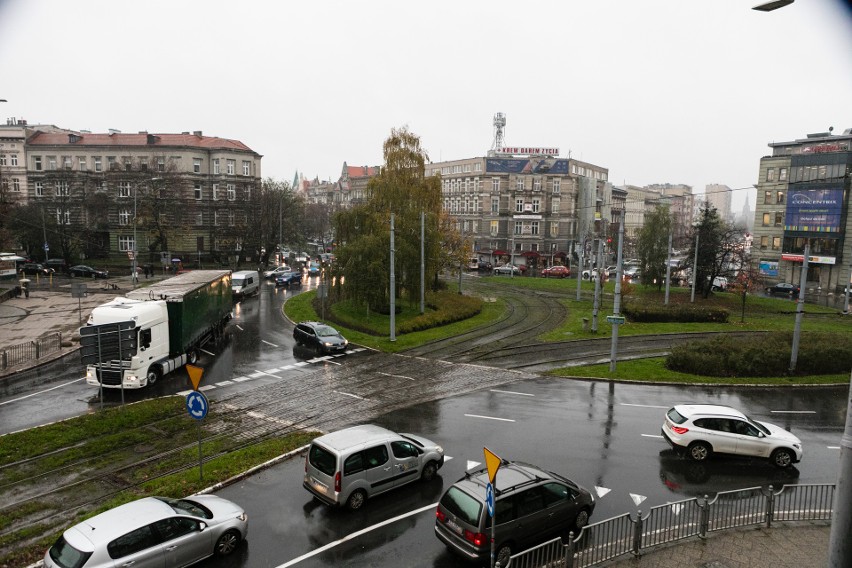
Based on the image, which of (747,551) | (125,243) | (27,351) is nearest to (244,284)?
(27,351)

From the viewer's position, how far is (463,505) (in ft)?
36.4

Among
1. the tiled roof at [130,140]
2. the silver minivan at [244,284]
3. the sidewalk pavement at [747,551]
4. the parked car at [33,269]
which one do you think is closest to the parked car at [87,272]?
the parked car at [33,269]

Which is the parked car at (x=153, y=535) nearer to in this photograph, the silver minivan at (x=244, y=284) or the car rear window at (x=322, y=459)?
the car rear window at (x=322, y=459)

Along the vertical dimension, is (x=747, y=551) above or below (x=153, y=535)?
below

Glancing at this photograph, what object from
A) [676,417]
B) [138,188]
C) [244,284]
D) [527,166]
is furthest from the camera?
[527,166]

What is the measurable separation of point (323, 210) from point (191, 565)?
118101 mm

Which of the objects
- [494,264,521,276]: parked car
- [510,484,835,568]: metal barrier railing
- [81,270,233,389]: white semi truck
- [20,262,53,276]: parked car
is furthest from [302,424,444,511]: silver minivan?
[20,262,53,276]: parked car

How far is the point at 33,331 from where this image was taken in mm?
33750

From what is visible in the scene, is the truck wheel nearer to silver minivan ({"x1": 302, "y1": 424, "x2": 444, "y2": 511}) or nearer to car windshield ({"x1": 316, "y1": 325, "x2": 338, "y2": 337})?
car windshield ({"x1": 316, "y1": 325, "x2": 338, "y2": 337})

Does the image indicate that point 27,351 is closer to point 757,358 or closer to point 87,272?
point 757,358

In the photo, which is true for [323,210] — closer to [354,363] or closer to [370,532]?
[354,363]

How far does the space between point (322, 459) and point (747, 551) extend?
29.8 feet

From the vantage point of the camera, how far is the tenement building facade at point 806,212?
64688 mm

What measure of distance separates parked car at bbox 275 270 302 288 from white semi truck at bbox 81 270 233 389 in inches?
1078
